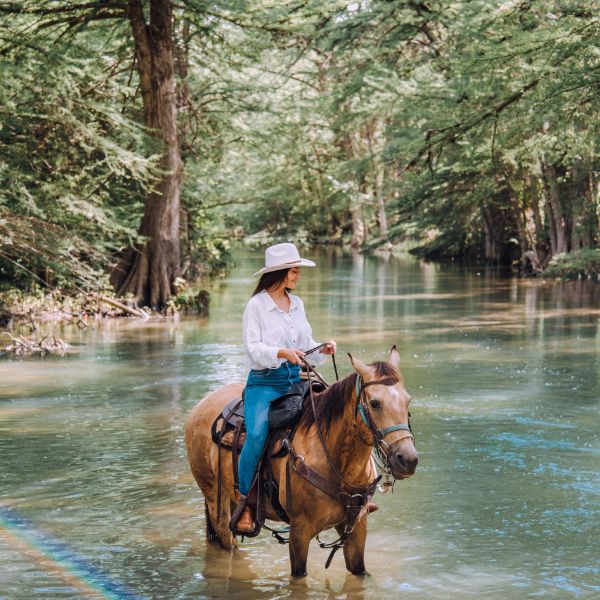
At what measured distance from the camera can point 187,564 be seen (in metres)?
7.55

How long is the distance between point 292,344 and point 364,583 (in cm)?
170

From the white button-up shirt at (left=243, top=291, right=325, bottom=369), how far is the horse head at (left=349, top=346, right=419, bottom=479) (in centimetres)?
73

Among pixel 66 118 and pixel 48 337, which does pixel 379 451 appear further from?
pixel 66 118

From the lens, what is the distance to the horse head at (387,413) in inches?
217

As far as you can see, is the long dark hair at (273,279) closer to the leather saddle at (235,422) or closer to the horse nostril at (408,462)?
the leather saddle at (235,422)

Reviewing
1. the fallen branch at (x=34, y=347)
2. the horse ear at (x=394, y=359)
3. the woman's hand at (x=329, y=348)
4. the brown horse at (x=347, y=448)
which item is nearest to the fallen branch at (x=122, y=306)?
Answer: the fallen branch at (x=34, y=347)

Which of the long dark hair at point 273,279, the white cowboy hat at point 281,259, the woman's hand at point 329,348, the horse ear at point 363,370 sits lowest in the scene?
the horse ear at point 363,370

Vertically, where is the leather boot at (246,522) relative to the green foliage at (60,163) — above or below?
below

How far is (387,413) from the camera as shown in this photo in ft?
18.6

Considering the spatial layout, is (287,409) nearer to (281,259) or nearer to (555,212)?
(281,259)

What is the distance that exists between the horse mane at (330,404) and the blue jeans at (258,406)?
22cm

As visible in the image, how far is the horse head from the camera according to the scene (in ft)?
18.1

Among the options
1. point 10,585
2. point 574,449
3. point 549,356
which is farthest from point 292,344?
point 549,356

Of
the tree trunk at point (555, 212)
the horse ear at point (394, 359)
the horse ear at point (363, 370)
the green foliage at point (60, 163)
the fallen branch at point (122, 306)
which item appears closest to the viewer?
the horse ear at point (363, 370)
